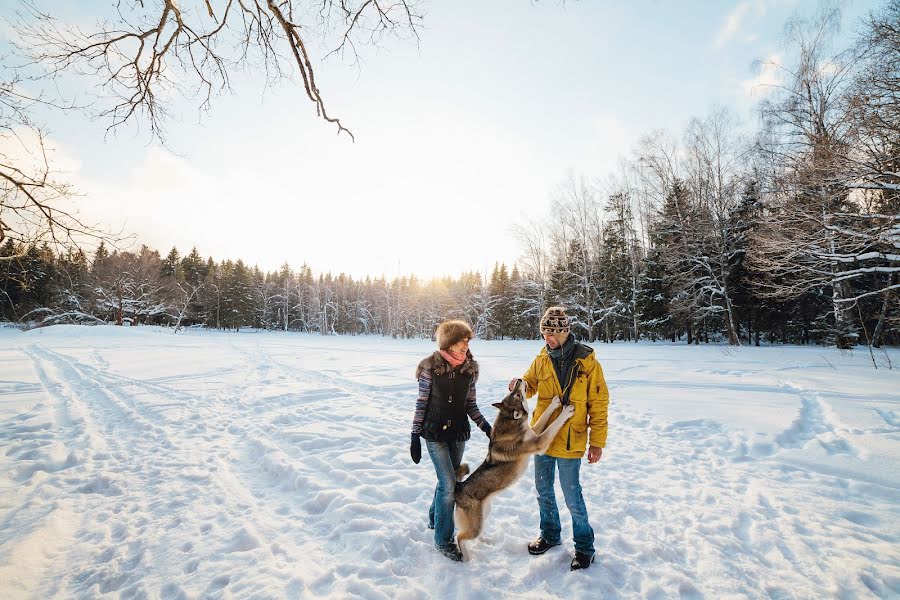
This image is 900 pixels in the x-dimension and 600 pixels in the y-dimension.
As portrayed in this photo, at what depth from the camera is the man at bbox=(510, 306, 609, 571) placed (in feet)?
9.70

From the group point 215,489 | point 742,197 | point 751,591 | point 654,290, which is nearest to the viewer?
point 751,591

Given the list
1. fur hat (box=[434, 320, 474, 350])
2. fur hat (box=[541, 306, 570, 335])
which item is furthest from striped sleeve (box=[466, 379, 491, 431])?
fur hat (box=[541, 306, 570, 335])

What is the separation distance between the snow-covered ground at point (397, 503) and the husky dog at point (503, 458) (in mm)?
365

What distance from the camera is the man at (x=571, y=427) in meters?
2.96

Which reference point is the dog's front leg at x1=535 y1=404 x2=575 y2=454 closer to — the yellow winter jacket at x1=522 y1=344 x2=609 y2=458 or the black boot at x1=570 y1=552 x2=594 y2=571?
the yellow winter jacket at x1=522 y1=344 x2=609 y2=458

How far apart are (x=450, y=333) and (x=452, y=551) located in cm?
183

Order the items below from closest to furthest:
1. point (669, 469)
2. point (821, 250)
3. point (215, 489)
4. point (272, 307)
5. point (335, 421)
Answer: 1. point (215, 489)
2. point (669, 469)
3. point (335, 421)
4. point (821, 250)
5. point (272, 307)

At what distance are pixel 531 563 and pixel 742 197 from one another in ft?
91.0

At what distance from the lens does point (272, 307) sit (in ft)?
205

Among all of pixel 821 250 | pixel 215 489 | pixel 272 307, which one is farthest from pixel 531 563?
pixel 272 307

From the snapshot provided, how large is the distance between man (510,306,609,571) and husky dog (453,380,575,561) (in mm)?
122

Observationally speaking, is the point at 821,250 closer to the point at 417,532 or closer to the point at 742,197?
the point at 742,197

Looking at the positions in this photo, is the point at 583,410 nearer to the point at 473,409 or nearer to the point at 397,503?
the point at 473,409

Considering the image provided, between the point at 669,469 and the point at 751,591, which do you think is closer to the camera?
the point at 751,591
